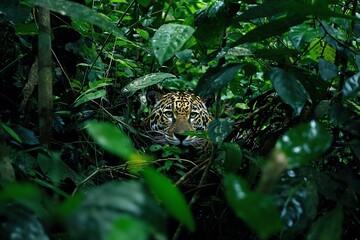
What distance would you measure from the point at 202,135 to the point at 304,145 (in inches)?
59.0

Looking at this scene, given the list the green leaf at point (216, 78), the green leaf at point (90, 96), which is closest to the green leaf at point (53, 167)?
the green leaf at point (90, 96)

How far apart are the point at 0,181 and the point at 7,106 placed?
1736mm

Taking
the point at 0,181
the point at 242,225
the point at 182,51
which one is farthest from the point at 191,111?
the point at 0,181

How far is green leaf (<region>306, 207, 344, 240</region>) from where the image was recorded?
861 mm

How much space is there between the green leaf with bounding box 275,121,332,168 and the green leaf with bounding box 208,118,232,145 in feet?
3.42

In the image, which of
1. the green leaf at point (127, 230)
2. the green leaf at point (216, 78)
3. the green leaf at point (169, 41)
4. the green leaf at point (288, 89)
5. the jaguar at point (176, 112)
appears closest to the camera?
the green leaf at point (127, 230)

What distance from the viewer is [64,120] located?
2674mm

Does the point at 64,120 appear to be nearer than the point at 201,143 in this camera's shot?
Yes

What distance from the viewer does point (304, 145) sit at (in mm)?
729

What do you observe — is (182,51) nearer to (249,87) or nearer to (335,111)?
(249,87)

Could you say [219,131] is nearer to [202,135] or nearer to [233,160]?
[233,160]

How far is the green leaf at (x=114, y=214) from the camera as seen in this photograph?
535mm

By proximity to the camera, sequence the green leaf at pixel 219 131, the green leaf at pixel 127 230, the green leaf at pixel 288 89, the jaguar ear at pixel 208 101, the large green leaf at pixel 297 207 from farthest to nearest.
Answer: the jaguar ear at pixel 208 101 → the green leaf at pixel 219 131 → the green leaf at pixel 288 89 → the large green leaf at pixel 297 207 → the green leaf at pixel 127 230

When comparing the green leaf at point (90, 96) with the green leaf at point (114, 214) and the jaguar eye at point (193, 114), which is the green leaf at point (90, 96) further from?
the jaguar eye at point (193, 114)
